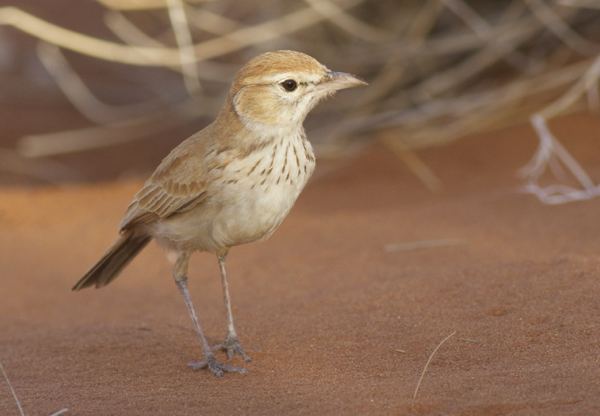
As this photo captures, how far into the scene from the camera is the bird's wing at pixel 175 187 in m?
5.08

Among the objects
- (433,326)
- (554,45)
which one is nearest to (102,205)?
(554,45)

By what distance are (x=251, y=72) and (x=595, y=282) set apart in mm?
1924

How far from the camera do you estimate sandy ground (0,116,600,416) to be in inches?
172

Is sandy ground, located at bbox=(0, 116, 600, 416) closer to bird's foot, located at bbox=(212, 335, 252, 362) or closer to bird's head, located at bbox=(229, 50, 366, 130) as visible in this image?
bird's foot, located at bbox=(212, 335, 252, 362)

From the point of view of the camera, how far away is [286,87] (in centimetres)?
505

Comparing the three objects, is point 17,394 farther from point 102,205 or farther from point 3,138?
point 3,138

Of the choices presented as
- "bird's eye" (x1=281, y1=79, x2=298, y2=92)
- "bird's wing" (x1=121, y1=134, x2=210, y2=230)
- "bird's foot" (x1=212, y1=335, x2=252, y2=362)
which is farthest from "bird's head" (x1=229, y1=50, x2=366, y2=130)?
"bird's foot" (x1=212, y1=335, x2=252, y2=362)

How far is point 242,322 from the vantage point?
5.81 m

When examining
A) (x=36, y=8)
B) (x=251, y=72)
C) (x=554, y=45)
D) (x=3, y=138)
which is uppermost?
(x=36, y=8)

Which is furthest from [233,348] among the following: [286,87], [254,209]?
[286,87]

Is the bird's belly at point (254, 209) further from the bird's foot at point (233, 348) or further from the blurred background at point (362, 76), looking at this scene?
the blurred background at point (362, 76)

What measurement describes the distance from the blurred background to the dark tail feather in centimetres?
230

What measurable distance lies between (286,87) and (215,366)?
134 cm

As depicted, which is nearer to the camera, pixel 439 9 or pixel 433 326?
pixel 433 326
